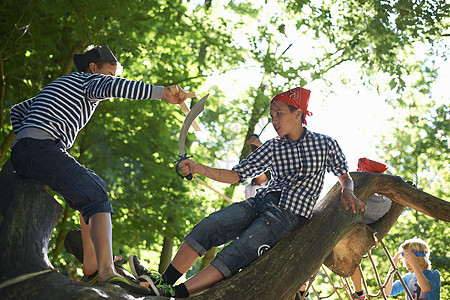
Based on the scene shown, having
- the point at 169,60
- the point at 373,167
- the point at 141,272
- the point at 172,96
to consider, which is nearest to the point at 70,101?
the point at 172,96

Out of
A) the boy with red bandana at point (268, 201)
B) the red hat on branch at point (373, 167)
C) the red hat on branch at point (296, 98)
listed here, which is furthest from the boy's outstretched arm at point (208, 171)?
the red hat on branch at point (373, 167)

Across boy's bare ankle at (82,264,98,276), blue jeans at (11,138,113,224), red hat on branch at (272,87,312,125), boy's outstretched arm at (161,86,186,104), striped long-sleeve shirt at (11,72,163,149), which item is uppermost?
red hat on branch at (272,87,312,125)

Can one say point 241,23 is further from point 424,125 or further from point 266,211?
point 424,125

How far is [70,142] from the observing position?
2719mm

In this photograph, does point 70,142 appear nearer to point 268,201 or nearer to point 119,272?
point 119,272

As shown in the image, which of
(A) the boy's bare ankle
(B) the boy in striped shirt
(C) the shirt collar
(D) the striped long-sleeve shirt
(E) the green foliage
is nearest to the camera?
(B) the boy in striped shirt

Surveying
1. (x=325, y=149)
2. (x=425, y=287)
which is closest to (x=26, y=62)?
(x=325, y=149)

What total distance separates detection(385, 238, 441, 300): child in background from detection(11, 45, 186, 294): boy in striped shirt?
345 cm

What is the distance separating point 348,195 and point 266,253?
0.97 m

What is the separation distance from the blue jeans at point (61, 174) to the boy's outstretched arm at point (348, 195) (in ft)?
6.23

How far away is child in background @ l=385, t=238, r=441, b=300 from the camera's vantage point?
16.2ft

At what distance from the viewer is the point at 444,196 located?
13641 mm

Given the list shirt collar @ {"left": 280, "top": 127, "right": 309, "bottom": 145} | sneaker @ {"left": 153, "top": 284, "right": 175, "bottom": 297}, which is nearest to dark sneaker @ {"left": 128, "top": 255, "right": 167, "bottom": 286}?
sneaker @ {"left": 153, "top": 284, "right": 175, "bottom": 297}

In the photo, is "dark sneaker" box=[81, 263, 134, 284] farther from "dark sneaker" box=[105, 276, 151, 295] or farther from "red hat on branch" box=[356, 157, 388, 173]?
"red hat on branch" box=[356, 157, 388, 173]
